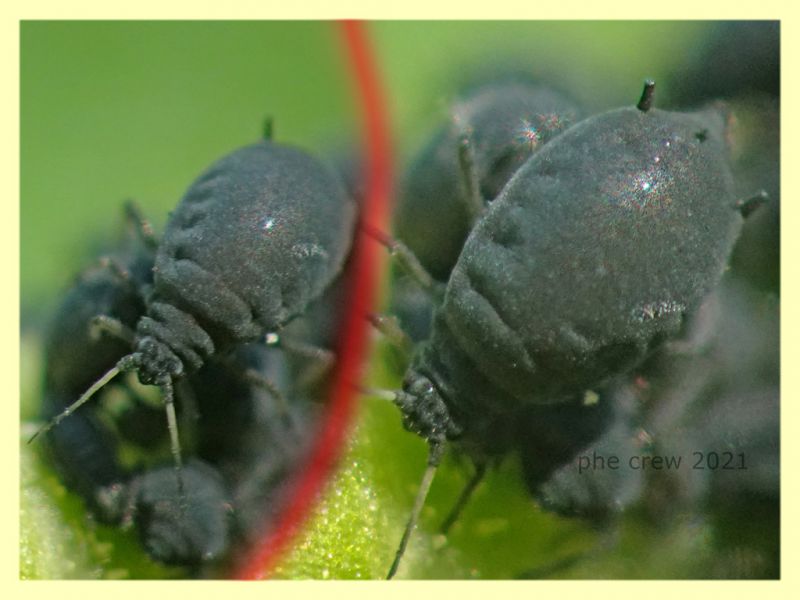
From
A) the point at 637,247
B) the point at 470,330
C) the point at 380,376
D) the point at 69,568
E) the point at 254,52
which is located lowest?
the point at 69,568

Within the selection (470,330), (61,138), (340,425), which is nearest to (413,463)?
(340,425)

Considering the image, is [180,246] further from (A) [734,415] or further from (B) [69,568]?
(A) [734,415]

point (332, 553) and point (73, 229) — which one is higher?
point (73, 229)

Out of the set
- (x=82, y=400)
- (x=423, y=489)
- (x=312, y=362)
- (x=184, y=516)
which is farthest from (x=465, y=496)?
(x=82, y=400)

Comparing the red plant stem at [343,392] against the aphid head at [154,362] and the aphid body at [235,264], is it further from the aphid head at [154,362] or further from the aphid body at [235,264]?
the aphid head at [154,362]

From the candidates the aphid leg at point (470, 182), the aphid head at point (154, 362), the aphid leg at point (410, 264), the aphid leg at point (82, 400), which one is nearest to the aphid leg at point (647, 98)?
the aphid leg at point (470, 182)


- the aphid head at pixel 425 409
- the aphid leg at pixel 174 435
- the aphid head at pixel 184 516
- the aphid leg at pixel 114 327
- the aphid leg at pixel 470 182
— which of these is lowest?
the aphid head at pixel 184 516
